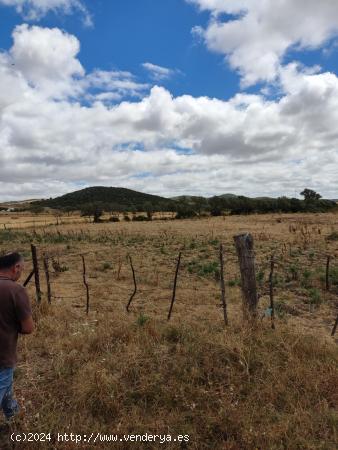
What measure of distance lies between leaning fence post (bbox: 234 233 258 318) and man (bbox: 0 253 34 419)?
3640 millimetres

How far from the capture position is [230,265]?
47.1 feet

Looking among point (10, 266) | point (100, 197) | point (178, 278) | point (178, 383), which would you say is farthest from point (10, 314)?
point (100, 197)

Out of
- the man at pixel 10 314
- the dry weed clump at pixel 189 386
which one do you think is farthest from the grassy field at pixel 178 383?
the man at pixel 10 314

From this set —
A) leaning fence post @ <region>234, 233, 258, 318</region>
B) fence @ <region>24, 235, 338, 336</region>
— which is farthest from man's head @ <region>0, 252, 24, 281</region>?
fence @ <region>24, 235, 338, 336</region>

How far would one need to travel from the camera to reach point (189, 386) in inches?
163

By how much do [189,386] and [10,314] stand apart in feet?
7.24

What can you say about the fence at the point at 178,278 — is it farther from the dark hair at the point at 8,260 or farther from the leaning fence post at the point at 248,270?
the dark hair at the point at 8,260

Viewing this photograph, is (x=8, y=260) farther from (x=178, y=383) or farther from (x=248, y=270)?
(x=248, y=270)

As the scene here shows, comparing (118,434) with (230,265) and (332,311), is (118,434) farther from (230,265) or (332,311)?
(230,265)

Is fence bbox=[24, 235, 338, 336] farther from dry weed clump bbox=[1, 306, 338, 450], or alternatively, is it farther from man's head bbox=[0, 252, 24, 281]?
man's head bbox=[0, 252, 24, 281]

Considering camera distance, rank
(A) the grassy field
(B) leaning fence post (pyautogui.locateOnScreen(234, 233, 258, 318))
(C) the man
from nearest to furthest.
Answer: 1. (C) the man
2. (A) the grassy field
3. (B) leaning fence post (pyautogui.locateOnScreen(234, 233, 258, 318))

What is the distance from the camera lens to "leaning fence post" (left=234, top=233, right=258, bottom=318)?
19.4 feet

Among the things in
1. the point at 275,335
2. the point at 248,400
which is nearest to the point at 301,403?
the point at 248,400

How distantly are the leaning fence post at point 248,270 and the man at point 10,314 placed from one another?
11.9 ft
